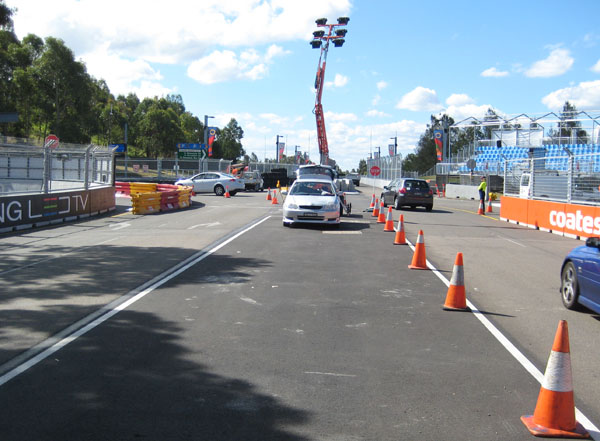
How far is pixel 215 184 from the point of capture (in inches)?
1478

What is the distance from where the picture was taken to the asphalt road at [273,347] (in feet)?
13.6

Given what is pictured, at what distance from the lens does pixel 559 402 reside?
4035 millimetres

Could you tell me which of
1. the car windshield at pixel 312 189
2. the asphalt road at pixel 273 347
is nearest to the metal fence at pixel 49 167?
the asphalt road at pixel 273 347

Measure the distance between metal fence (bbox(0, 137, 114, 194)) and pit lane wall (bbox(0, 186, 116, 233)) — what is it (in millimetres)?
399

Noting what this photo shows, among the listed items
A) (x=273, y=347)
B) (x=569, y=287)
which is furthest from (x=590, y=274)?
(x=273, y=347)

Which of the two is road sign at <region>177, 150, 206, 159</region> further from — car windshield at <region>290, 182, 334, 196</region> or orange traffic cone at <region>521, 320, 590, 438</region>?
orange traffic cone at <region>521, 320, 590, 438</region>

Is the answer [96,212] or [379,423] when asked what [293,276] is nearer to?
[379,423]

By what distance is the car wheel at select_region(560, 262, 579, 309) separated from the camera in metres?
7.78

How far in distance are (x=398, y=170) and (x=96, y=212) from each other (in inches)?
1475

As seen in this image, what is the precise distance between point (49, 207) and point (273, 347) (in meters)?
14.9

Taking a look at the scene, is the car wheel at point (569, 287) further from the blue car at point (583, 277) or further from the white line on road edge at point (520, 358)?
the white line on road edge at point (520, 358)

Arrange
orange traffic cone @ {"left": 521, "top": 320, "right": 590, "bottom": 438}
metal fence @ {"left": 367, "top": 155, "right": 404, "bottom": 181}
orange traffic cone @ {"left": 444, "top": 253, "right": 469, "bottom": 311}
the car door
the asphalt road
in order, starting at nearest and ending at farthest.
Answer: orange traffic cone @ {"left": 521, "top": 320, "right": 590, "bottom": 438}, the asphalt road, the car door, orange traffic cone @ {"left": 444, "top": 253, "right": 469, "bottom": 311}, metal fence @ {"left": 367, "top": 155, "right": 404, "bottom": 181}

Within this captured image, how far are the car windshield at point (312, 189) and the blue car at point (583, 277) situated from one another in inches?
454

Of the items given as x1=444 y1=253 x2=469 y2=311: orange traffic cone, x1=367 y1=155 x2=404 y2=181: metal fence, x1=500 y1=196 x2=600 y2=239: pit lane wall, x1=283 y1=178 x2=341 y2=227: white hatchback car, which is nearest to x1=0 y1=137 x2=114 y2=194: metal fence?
x1=283 y1=178 x2=341 y2=227: white hatchback car
